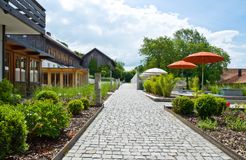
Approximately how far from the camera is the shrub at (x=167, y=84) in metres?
18.7

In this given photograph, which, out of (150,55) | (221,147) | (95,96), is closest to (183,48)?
(150,55)

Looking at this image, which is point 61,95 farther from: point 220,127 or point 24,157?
point 24,157

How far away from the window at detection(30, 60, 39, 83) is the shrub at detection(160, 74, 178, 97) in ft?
29.4

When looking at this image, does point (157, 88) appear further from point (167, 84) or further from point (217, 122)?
point (217, 122)

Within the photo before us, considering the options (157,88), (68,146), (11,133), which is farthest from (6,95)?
(157,88)

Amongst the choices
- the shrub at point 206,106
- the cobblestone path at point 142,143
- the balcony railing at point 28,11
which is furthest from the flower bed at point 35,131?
the balcony railing at point 28,11

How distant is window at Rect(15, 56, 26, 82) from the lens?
1781 cm

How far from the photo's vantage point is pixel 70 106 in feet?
33.4

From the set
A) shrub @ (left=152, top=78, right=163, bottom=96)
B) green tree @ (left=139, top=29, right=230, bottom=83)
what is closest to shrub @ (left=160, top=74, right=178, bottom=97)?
shrub @ (left=152, top=78, right=163, bottom=96)

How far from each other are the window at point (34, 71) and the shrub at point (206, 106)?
1424cm

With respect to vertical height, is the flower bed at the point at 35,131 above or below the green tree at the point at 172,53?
below

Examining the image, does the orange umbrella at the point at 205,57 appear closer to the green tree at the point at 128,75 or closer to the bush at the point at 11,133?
the bush at the point at 11,133

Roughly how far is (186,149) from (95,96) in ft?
28.8

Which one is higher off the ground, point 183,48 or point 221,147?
point 183,48
